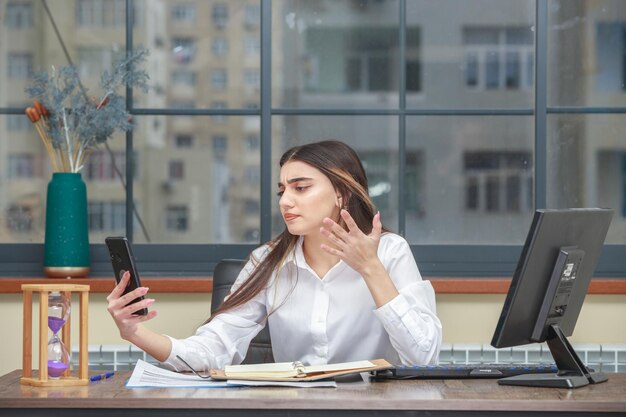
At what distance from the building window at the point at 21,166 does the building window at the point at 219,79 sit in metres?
0.76

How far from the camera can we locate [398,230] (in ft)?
12.6

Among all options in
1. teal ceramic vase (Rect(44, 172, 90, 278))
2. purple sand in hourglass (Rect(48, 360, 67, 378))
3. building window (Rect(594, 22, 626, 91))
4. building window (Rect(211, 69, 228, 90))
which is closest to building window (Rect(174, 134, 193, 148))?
building window (Rect(211, 69, 228, 90))

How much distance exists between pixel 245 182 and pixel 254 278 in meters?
1.42

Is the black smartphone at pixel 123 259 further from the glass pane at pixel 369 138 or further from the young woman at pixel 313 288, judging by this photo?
the glass pane at pixel 369 138

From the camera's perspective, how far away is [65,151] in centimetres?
365

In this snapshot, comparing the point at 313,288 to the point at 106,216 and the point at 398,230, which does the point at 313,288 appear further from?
the point at 106,216

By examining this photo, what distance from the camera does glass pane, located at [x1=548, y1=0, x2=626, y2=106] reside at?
3926 millimetres

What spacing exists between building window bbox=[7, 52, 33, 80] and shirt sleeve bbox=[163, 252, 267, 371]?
162cm

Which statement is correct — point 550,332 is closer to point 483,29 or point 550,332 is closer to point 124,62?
point 124,62

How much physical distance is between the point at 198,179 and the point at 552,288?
2.16 metres

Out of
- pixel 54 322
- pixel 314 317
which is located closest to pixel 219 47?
pixel 314 317

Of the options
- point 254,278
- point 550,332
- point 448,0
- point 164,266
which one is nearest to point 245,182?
point 164,266

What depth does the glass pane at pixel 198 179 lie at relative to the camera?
3961 millimetres

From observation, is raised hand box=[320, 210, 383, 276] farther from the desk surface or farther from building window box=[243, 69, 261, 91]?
building window box=[243, 69, 261, 91]
